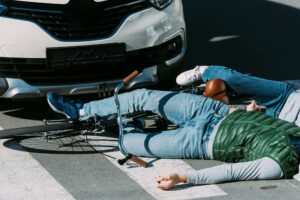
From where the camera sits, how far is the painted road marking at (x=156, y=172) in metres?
6.19

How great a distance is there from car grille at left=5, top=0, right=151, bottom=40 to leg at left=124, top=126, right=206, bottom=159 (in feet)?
3.83

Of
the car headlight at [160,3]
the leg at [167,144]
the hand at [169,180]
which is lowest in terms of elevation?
the hand at [169,180]

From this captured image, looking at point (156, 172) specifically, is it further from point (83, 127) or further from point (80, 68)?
point (80, 68)

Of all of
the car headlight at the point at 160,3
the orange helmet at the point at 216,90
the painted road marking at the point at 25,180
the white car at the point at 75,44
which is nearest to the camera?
the painted road marking at the point at 25,180

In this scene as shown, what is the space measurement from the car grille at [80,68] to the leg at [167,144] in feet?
3.20

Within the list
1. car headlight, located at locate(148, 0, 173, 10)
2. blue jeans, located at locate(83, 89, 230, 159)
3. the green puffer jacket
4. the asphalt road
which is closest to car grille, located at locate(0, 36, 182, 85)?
car headlight, located at locate(148, 0, 173, 10)

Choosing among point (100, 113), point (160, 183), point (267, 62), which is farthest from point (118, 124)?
point (267, 62)

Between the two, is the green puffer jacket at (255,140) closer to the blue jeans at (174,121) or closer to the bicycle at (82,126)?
the blue jeans at (174,121)

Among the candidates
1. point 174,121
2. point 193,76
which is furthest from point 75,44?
point 174,121

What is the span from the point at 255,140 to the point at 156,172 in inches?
31.7

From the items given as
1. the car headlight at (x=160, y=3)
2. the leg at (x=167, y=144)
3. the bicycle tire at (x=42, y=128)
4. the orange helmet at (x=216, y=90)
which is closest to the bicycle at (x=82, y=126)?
the bicycle tire at (x=42, y=128)

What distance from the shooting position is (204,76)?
739cm

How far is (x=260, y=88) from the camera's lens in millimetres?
7285

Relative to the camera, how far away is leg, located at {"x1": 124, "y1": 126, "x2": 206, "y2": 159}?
6738mm
